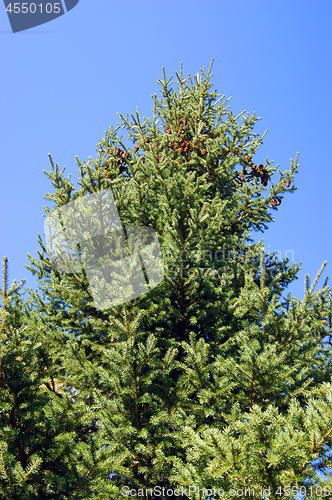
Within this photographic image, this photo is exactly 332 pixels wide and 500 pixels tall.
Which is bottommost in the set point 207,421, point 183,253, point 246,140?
point 207,421

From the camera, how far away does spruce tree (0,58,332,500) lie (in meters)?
3.46

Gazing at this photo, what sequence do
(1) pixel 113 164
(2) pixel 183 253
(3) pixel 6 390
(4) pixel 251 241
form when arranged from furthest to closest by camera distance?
(4) pixel 251 241 < (1) pixel 113 164 < (2) pixel 183 253 < (3) pixel 6 390

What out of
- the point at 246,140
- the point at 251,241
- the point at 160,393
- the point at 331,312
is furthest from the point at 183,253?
the point at 246,140

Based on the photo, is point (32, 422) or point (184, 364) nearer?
point (32, 422)

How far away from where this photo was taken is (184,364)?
5.41 metres

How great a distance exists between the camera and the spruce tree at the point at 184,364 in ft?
11.3

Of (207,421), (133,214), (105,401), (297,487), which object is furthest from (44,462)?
(133,214)

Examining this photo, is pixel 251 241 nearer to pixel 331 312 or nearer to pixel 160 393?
pixel 331 312

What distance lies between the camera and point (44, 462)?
393 cm

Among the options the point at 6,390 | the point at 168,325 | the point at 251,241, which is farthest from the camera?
the point at 251,241

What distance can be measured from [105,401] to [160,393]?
0.81 m

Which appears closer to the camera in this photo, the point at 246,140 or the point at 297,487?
the point at 297,487

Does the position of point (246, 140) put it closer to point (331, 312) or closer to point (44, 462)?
point (331, 312)

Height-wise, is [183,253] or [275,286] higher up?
[183,253]
